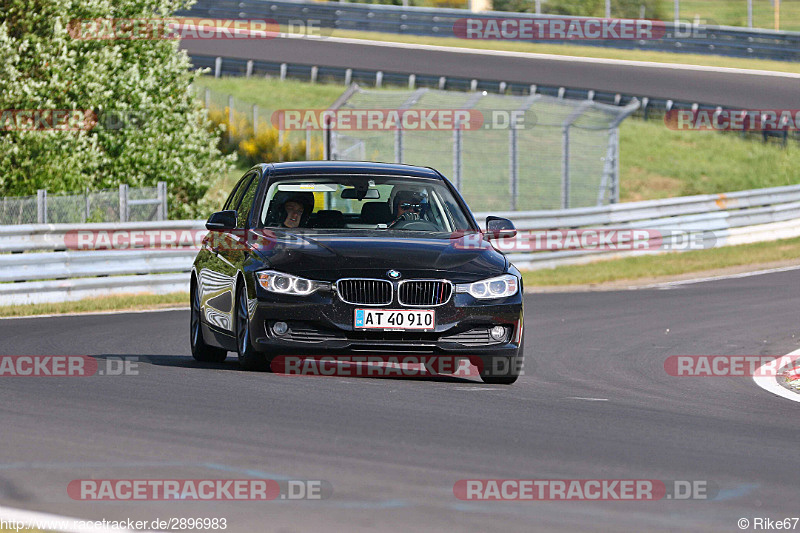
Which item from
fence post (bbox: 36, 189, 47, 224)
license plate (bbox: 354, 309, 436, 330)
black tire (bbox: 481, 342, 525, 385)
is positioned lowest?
fence post (bbox: 36, 189, 47, 224)

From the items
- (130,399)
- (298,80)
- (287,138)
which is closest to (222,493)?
(130,399)

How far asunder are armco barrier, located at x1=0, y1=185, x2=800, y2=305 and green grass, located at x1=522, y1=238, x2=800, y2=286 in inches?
12.5

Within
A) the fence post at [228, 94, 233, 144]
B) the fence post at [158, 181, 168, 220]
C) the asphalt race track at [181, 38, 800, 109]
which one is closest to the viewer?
the fence post at [158, 181, 168, 220]

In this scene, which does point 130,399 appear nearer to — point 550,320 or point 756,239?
point 550,320

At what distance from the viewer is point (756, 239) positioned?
28.9 meters

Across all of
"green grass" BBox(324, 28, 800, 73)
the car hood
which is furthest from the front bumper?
"green grass" BBox(324, 28, 800, 73)

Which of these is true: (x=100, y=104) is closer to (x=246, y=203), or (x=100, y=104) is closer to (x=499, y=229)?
(x=246, y=203)

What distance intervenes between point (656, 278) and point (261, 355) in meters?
14.9

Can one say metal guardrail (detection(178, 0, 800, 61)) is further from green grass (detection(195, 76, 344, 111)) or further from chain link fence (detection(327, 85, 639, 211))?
chain link fence (detection(327, 85, 639, 211))

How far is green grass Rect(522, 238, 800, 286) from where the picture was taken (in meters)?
24.1

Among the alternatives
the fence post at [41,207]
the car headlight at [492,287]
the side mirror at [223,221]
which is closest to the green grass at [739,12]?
the fence post at [41,207]

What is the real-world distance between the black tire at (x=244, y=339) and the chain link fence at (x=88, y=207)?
1055cm

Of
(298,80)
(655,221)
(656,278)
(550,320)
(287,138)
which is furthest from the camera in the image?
(298,80)

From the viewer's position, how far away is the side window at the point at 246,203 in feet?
37.7
